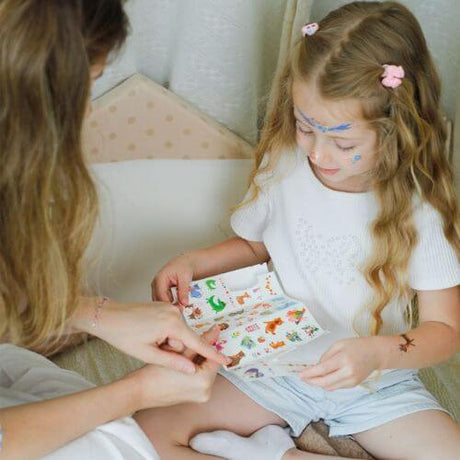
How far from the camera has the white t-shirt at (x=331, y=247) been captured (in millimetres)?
1205

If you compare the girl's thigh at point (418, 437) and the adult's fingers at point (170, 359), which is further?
the girl's thigh at point (418, 437)

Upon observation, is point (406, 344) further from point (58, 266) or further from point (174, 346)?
point (58, 266)

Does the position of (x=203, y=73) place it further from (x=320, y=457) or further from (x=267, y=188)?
(x=320, y=457)

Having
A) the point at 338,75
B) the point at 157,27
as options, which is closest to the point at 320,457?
the point at 338,75

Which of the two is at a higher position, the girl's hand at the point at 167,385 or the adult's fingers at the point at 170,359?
the adult's fingers at the point at 170,359

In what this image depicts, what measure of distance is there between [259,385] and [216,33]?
719 millimetres

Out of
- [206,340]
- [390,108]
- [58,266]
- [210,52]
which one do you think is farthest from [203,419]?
[210,52]

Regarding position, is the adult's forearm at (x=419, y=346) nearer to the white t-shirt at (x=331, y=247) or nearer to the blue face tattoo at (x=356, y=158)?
the white t-shirt at (x=331, y=247)

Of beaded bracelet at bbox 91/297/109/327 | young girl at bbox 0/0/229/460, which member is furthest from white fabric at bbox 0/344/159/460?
beaded bracelet at bbox 91/297/109/327

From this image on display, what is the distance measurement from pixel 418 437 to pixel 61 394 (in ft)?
1.84

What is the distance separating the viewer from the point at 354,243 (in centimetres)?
128

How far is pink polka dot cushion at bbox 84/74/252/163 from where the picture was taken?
1599 mm

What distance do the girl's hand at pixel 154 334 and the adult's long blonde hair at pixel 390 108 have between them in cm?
32

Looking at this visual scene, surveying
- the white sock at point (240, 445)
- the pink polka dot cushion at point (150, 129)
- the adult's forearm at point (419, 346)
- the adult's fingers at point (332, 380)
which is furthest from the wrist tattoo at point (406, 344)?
the pink polka dot cushion at point (150, 129)
